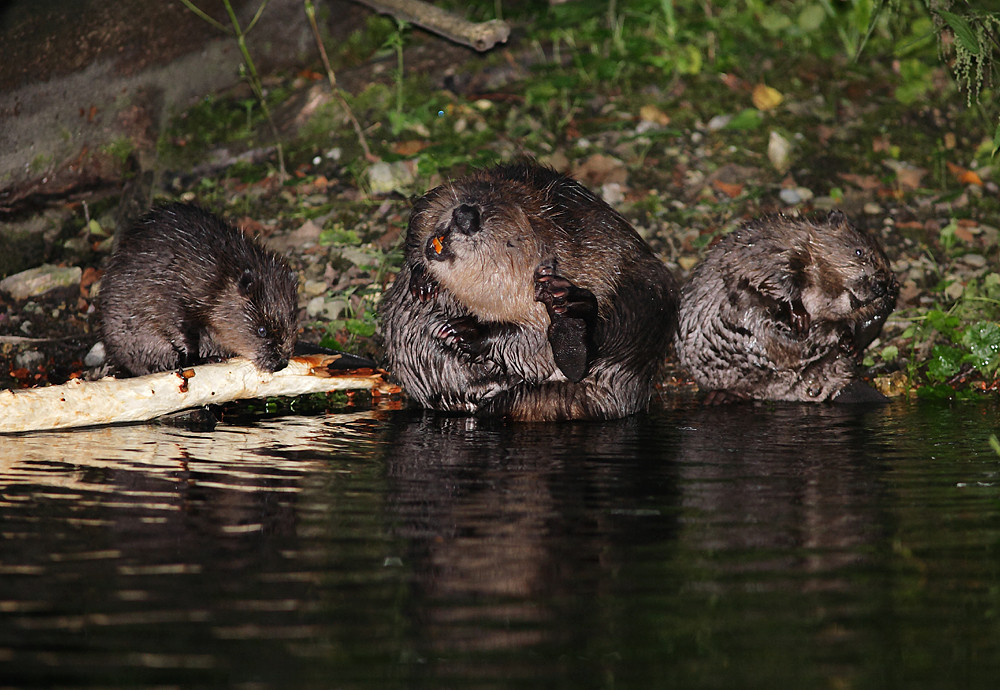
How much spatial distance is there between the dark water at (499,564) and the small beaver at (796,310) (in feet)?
4.94

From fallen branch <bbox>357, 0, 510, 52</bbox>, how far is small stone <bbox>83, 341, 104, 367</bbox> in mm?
3297

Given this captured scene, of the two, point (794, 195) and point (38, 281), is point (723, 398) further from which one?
point (38, 281)

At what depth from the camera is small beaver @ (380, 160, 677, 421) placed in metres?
5.43

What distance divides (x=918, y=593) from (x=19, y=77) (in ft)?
21.8

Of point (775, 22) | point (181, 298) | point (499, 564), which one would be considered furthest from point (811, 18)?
point (499, 564)

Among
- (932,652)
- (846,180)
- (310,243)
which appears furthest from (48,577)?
(846,180)

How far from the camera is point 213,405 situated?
19.7 ft

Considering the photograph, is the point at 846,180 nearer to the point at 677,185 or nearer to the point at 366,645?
the point at 677,185

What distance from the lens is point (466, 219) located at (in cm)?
525

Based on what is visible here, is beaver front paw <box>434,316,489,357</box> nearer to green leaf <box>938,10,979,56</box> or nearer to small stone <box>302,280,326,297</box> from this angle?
small stone <box>302,280,326,297</box>

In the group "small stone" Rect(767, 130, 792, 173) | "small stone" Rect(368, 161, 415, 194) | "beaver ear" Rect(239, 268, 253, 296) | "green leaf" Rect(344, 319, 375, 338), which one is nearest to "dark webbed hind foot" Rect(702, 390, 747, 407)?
"green leaf" Rect(344, 319, 375, 338)

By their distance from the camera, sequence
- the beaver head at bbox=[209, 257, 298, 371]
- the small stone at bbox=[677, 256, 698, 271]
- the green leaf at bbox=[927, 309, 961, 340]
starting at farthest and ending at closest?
the small stone at bbox=[677, 256, 698, 271] → the green leaf at bbox=[927, 309, 961, 340] → the beaver head at bbox=[209, 257, 298, 371]

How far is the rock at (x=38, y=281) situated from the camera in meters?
7.35

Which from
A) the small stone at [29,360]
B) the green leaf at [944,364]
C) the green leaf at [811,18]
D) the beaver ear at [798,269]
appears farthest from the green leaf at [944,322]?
the small stone at [29,360]
